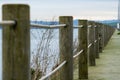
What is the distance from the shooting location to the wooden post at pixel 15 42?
322 centimetres

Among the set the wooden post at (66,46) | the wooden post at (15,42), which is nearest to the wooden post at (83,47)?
the wooden post at (66,46)

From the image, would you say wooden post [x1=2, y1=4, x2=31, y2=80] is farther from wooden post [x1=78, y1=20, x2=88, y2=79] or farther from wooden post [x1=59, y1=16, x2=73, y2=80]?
wooden post [x1=78, y1=20, x2=88, y2=79]

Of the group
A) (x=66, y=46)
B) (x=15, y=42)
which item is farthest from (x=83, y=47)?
(x=15, y=42)

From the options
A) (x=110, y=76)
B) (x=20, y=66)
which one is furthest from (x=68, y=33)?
(x=110, y=76)

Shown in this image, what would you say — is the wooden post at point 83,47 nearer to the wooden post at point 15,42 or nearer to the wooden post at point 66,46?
the wooden post at point 66,46

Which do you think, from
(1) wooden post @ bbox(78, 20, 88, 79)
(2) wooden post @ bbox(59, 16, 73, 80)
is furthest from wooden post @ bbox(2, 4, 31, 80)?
(1) wooden post @ bbox(78, 20, 88, 79)

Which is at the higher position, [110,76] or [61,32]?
[61,32]

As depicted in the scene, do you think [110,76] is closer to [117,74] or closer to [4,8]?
[117,74]

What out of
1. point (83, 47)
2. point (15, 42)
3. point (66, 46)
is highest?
point (15, 42)

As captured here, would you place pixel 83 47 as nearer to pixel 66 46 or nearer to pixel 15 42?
pixel 66 46

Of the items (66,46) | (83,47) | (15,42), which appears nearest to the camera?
(15,42)

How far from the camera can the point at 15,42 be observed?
10.6 ft

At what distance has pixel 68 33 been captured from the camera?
595 centimetres

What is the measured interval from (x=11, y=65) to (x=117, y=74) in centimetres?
646
